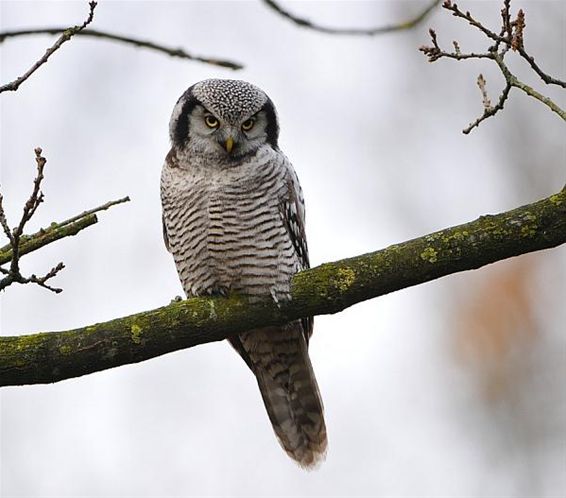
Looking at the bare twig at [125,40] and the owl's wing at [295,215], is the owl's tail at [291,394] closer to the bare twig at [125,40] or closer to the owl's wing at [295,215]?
the owl's wing at [295,215]

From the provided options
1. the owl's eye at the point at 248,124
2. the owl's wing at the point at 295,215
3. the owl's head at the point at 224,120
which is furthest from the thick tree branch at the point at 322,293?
the owl's eye at the point at 248,124

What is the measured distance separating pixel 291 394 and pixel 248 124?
1627mm

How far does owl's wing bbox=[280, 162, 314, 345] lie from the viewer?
549 cm

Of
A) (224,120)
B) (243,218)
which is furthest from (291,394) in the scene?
(224,120)

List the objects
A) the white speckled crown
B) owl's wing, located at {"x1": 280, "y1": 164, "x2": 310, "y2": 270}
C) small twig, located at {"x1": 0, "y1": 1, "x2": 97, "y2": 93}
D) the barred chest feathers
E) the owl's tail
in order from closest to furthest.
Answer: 1. small twig, located at {"x1": 0, "y1": 1, "x2": 97, "y2": 93}
2. the barred chest feathers
3. owl's wing, located at {"x1": 280, "y1": 164, "x2": 310, "y2": 270}
4. the white speckled crown
5. the owl's tail

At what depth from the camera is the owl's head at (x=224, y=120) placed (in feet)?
18.1

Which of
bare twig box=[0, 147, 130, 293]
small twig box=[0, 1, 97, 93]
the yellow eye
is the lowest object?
bare twig box=[0, 147, 130, 293]

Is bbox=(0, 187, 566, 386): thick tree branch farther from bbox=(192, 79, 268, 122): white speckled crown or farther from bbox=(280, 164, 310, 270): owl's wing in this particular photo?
bbox=(192, 79, 268, 122): white speckled crown

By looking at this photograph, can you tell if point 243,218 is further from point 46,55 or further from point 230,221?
point 46,55

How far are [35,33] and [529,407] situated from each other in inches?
315

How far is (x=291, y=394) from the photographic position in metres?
5.99

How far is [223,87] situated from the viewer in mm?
5703

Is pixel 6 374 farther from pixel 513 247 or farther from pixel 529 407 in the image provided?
pixel 529 407

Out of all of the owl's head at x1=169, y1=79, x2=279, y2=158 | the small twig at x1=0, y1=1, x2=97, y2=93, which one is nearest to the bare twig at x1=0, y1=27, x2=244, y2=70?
the small twig at x1=0, y1=1, x2=97, y2=93
